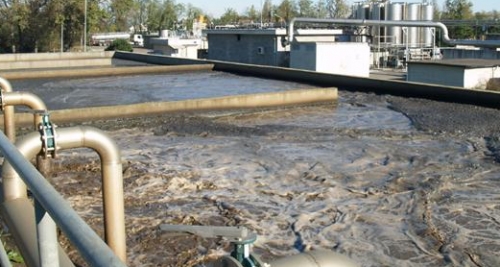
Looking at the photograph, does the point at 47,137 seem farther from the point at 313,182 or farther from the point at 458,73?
the point at 458,73

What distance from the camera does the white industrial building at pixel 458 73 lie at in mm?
20781

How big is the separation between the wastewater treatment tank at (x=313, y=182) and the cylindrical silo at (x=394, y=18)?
1110 inches

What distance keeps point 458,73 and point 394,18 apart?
66.2ft

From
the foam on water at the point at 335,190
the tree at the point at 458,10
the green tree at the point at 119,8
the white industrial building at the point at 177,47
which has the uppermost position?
the tree at the point at 458,10

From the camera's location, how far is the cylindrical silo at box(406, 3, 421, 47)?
3928 cm

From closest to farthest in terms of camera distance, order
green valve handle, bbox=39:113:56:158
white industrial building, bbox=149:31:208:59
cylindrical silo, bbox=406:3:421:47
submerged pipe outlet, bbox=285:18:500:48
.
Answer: green valve handle, bbox=39:113:56:158 → submerged pipe outlet, bbox=285:18:500:48 → cylindrical silo, bbox=406:3:421:47 → white industrial building, bbox=149:31:208:59

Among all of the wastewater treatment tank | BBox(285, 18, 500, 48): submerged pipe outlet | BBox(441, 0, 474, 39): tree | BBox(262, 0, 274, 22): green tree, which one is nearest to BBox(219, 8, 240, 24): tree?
BBox(262, 0, 274, 22): green tree

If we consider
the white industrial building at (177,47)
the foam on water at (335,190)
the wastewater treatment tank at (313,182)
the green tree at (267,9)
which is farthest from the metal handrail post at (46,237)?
the green tree at (267,9)

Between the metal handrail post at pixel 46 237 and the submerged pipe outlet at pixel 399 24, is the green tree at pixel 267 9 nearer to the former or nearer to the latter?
the submerged pipe outlet at pixel 399 24

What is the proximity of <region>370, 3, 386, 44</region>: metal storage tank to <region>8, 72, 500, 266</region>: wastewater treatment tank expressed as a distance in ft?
89.7

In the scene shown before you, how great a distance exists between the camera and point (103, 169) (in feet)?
11.2

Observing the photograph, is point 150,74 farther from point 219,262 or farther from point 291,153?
point 219,262

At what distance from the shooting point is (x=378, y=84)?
14.4m

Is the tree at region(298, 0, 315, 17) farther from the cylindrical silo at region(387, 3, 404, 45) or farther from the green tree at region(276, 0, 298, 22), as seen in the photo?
the cylindrical silo at region(387, 3, 404, 45)
